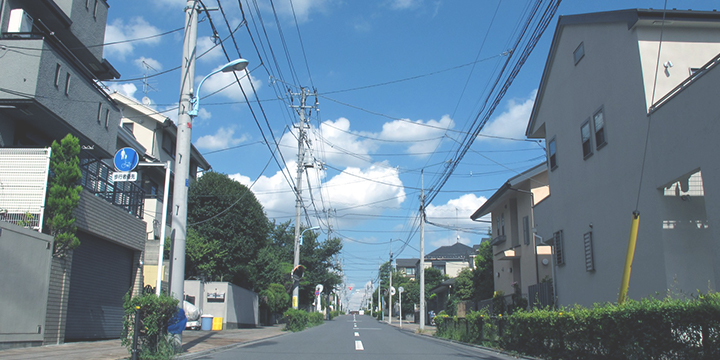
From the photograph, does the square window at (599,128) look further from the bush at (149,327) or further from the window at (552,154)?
the bush at (149,327)

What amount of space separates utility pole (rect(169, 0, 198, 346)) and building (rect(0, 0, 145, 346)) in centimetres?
318

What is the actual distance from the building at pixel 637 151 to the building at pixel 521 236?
548 cm

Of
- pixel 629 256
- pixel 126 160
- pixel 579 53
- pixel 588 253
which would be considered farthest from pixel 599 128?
pixel 126 160

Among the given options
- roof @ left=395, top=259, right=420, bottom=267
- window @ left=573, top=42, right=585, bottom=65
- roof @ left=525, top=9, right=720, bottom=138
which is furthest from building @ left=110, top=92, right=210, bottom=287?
roof @ left=395, top=259, right=420, bottom=267

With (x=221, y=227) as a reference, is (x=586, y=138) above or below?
above

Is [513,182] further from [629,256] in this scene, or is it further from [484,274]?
[629,256]

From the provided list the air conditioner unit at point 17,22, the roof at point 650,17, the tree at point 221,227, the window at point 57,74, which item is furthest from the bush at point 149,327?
the tree at point 221,227

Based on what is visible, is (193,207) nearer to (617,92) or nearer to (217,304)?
(217,304)

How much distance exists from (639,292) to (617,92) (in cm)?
517

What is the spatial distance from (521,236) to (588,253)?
10.6 m

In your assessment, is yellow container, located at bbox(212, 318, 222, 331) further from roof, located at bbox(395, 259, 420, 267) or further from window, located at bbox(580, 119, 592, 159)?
roof, located at bbox(395, 259, 420, 267)

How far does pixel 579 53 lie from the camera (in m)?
16.0

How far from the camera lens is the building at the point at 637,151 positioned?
404 inches

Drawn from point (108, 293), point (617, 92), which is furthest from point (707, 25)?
point (108, 293)
